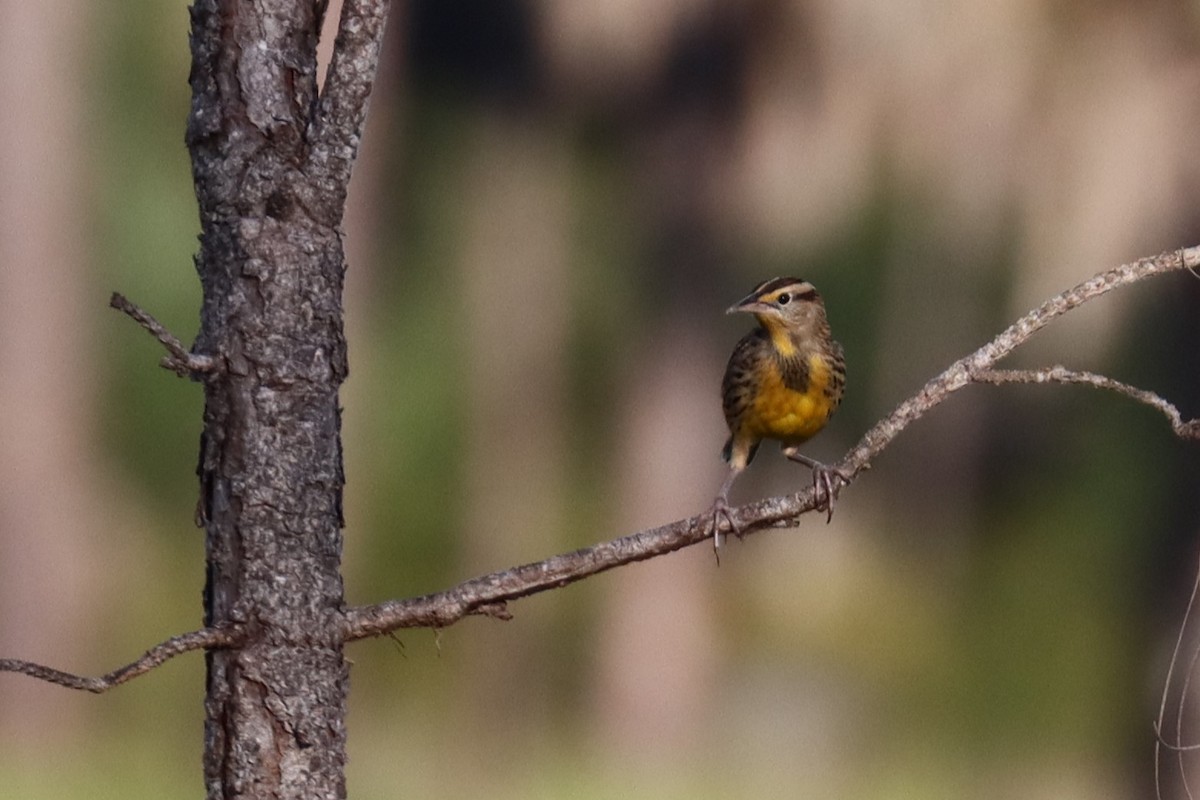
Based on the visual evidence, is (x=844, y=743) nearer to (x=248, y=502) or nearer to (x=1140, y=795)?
(x=1140, y=795)

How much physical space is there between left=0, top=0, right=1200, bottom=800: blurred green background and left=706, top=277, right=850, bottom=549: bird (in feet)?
1.41

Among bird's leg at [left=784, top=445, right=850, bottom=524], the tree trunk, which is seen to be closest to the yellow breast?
bird's leg at [left=784, top=445, right=850, bottom=524]

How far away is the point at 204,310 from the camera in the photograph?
1.01 m

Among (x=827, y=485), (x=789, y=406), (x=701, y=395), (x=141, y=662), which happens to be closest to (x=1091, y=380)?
(x=827, y=485)

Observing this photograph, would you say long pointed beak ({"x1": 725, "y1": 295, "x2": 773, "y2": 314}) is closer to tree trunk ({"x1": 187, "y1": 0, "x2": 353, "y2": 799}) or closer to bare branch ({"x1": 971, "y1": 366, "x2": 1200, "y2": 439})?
bare branch ({"x1": 971, "y1": 366, "x2": 1200, "y2": 439})

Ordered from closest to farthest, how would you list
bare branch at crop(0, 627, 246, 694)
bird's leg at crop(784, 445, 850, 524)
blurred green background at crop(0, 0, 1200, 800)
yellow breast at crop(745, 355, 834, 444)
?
bare branch at crop(0, 627, 246, 694) → bird's leg at crop(784, 445, 850, 524) → yellow breast at crop(745, 355, 834, 444) → blurred green background at crop(0, 0, 1200, 800)

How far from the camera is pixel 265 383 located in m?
1.00

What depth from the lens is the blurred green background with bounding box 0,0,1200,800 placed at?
6.63ft

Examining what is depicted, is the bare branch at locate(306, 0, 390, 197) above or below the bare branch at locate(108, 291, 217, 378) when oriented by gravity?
above

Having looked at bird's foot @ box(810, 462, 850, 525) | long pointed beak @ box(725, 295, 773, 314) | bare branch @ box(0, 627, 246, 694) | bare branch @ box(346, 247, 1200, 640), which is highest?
long pointed beak @ box(725, 295, 773, 314)

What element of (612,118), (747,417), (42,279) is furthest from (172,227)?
(747,417)

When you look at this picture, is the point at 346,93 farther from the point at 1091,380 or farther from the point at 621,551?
the point at 1091,380

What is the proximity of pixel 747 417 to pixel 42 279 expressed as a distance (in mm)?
1064

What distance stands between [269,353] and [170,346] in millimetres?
78
